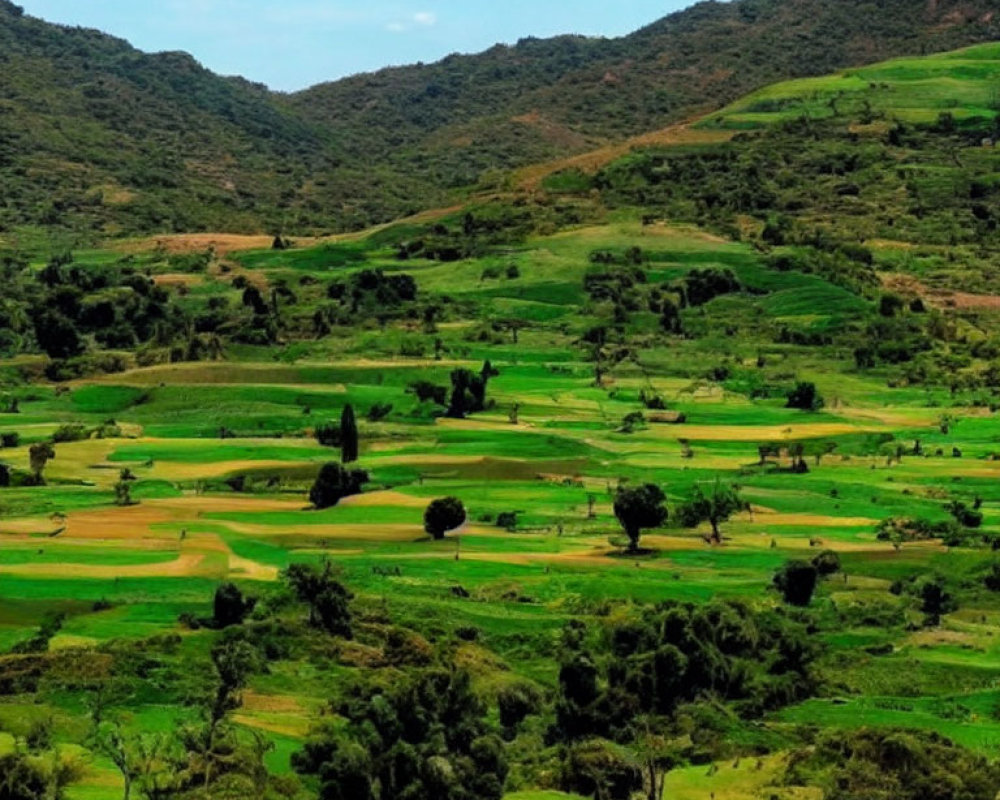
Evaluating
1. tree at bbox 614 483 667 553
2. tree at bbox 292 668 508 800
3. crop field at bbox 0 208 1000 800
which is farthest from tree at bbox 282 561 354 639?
tree at bbox 614 483 667 553

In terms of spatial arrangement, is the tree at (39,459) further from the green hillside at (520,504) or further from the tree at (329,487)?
the tree at (329,487)

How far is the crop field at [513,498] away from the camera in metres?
54.2

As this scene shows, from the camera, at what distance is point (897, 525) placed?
76.9 meters

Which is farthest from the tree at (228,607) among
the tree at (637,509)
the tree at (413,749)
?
the tree at (637,509)

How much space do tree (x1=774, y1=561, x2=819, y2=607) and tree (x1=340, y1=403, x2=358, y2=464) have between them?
34040 mm

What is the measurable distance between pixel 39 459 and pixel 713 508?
3808 cm

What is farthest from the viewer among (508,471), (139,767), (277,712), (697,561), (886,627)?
(508,471)

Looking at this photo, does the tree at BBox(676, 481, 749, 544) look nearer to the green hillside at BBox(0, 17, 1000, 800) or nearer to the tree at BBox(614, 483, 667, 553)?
the green hillside at BBox(0, 17, 1000, 800)

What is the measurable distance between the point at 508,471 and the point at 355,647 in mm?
36250

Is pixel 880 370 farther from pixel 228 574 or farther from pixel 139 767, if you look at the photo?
pixel 139 767

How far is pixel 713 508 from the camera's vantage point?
7506 cm

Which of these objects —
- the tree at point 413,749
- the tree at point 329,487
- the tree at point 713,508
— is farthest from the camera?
the tree at point 329,487

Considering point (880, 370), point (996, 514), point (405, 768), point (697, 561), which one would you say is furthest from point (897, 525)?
point (880, 370)

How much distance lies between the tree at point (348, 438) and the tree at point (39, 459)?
1660 cm
